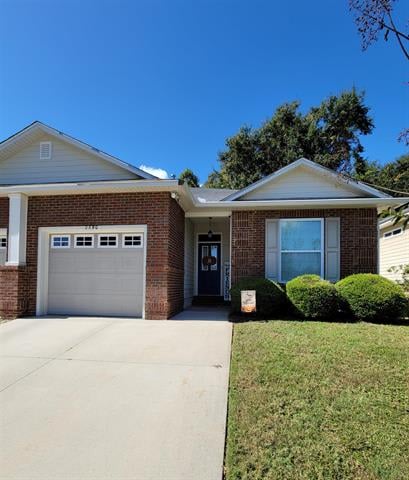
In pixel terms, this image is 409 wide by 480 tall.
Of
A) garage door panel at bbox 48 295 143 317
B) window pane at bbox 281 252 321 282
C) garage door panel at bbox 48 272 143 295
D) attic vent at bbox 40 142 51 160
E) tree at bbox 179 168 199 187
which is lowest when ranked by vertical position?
garage door panel at bbox 48 295 143 317

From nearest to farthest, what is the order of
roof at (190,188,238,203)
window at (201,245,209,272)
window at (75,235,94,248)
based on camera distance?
window at (75,235,94,248) → roof at (190,188,238,203) → window at (201,245,209,272)

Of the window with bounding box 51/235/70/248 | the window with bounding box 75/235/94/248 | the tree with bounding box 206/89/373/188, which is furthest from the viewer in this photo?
the tree with bounding box 206/89/373/188

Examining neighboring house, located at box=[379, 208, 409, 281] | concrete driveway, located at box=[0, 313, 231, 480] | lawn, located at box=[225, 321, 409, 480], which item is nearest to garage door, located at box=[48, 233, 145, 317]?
concrete driveway, located at box=[0, 313, 231, 480]

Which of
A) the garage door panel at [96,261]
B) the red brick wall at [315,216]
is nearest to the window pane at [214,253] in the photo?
the red brick wall at [315,216]

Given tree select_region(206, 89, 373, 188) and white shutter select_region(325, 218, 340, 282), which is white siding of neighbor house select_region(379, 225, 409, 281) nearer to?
white shutter select_region(325, 218, 340, 282)

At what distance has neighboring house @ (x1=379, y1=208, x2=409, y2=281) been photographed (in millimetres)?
13625

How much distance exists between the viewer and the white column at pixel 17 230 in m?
9.21

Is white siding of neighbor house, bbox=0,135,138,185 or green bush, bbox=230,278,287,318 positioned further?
white siding of neighbor house, bbox=0,135,138,185

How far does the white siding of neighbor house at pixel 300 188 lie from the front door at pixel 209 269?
3537 mm

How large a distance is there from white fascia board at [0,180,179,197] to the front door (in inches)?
201

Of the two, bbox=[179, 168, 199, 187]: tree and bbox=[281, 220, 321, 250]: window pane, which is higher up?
bbox=[179, 168, 199, 187]: tree

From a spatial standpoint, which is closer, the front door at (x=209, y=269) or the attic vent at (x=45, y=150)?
the attic vent at (x=45, y=150)

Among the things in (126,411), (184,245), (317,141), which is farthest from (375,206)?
(317,141)

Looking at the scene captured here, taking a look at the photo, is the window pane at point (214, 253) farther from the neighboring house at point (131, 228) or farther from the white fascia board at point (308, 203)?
the white fascia board at point (308, 203)
